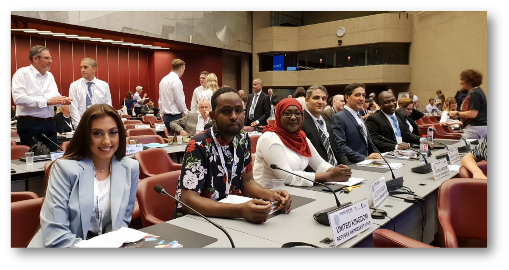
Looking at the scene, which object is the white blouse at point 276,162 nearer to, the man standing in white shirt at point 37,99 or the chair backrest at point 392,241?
the chair backrest at point 392,241

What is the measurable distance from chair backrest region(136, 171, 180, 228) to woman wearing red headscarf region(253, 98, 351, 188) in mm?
569

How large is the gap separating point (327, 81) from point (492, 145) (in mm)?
13072

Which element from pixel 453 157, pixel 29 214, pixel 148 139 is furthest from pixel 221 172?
pixel 148 139

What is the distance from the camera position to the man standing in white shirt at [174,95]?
15.8 ft

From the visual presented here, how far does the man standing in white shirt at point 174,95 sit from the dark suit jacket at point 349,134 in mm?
2206

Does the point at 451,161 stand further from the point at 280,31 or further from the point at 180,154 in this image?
the point at 280,31

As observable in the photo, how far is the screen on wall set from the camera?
14.3 metres

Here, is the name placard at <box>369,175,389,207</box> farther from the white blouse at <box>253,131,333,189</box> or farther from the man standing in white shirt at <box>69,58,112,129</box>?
the man standing in white shirt at <box>69,58,112,129</box>

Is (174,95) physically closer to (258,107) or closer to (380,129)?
(258,107)

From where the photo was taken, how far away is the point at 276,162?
2150mm

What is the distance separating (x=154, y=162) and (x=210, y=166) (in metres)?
1.51

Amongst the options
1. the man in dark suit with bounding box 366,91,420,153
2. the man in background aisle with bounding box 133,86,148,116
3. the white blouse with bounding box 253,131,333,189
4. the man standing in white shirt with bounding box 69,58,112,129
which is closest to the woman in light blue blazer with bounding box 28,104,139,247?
the white blouse with bounding box 253,131,333,189

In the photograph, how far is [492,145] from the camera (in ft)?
3.35

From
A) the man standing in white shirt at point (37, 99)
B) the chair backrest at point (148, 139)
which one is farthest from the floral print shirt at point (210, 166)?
the chair backrest at point (148, 139)
